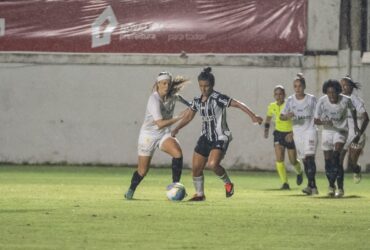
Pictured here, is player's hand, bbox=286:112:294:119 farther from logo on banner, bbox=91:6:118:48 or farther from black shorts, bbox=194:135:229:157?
logo on banner, bbox=91:6:118:48

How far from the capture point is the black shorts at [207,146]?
1981cm

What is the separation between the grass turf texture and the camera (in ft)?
43.7

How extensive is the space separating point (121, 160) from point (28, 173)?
4405mm

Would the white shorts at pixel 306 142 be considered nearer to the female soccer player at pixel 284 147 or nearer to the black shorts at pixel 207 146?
the female soccer player at pixel 284 147

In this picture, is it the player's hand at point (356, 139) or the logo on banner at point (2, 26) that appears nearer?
the player's hand at point (356, 139)

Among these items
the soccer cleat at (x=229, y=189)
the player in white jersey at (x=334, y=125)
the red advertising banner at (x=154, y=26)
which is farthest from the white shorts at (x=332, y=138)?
the red advertising banner at (x=154, y=26)

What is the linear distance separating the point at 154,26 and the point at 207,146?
12754 mm

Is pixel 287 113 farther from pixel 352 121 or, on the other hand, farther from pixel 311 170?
pixel 311 170

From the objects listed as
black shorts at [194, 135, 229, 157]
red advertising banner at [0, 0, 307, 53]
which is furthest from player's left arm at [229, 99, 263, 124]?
red advertising banner at [0, 0, 307, 53]

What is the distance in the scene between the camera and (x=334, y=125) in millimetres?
21812

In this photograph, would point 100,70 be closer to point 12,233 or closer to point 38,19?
point 38,19

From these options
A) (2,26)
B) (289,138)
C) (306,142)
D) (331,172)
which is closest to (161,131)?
(331,172)

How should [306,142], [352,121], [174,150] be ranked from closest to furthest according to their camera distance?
1. [174,150]
2. [306,142]
3. [352,121]

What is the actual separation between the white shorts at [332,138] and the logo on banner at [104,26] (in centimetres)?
1171
